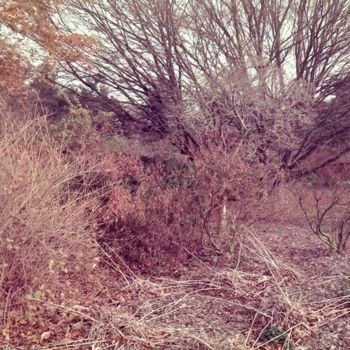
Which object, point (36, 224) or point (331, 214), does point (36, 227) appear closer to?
point (36, 224)

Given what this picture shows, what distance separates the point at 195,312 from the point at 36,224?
205cm

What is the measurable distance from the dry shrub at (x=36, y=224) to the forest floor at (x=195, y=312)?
234 millimetres

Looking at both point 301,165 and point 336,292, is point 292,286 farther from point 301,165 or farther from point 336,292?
point 301,165

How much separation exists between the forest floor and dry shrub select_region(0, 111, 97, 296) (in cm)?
23

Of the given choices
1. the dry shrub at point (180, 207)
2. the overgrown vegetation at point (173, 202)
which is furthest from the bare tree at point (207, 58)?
the dry shrub at point (180, 207)

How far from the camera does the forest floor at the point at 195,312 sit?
3633 mm

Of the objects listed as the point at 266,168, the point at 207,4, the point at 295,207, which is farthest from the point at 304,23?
the point at 266,168

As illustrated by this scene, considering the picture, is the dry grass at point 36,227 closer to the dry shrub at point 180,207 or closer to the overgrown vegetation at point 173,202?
the overgrown vegetation at point 173,202

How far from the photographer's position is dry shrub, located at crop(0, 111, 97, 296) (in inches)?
160

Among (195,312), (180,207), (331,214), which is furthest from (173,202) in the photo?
(331,214)

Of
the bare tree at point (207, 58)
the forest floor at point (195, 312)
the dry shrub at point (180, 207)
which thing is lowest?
the forest floor at point (195, 312)

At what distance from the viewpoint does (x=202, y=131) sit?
8.24 meters

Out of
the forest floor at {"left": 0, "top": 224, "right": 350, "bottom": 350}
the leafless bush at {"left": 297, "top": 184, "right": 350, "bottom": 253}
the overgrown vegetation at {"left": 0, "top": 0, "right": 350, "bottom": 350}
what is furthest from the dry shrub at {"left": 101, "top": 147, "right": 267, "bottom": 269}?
the leafless bush at {"left": 297, "top": 184, "right": 350, "bottom": 253}

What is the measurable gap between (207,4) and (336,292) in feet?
36.1
